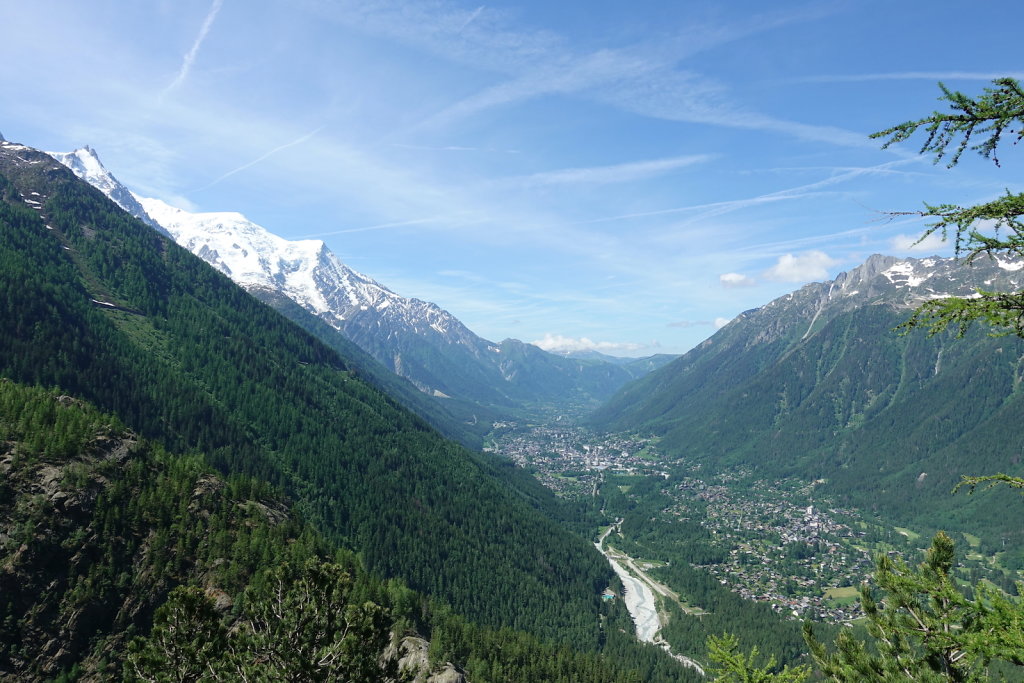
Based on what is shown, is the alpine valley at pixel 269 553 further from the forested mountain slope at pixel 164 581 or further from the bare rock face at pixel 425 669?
the bare rock face at pixel 425 669

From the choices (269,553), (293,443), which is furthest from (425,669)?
(293,443)

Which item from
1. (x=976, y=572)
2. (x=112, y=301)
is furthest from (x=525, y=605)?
(x=112, y=301)

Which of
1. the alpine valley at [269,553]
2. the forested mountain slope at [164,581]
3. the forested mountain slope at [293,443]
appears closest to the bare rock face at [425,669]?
the forested mountain slope at [164,581]

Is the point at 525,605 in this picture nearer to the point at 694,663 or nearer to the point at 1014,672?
the point at 694,663

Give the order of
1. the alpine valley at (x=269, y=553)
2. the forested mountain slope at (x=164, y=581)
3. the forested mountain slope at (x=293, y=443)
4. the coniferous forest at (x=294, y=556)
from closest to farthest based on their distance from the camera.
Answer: the coniferous forest at (x=294, y=556)
the forested mountain slope at (x=164, y=581)
the alpine valley at (x=269, y=553)
the forested mountain slope at (x=293, y=443)

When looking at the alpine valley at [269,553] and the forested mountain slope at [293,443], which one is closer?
the alpine valley at [269,553]

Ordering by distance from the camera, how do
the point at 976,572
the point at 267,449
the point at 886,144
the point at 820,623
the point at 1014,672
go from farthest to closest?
the point at 976,572, the point at 267,449, the point at 820,623, the point at 1014,672, the point at 886,144

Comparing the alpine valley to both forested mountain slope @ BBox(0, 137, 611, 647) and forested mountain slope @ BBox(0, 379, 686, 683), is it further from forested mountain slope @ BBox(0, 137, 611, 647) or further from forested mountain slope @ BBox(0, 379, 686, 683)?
forested mountain slope @ BBox(0, 137, 611, 647)

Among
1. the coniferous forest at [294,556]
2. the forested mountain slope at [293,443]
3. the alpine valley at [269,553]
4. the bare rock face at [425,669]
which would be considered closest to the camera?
the coniferous forest at [294,556]
